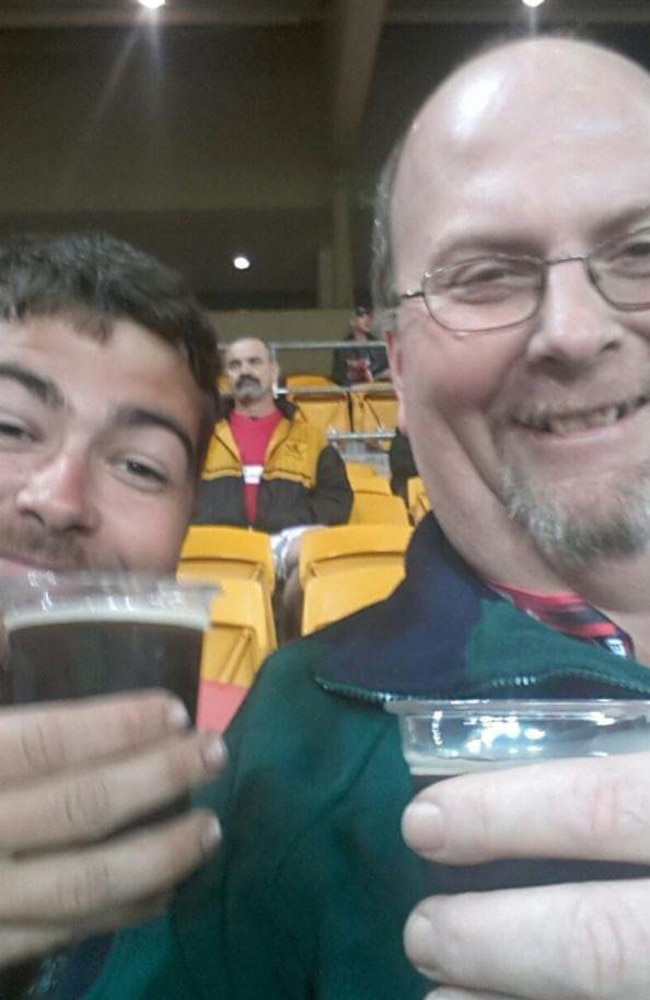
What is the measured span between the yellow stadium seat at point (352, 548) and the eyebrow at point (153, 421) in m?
1.51

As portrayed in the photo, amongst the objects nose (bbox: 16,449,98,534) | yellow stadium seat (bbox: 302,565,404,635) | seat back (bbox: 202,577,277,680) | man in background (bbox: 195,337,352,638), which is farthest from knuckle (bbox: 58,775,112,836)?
man in background (bbox: 195,337,352,638)

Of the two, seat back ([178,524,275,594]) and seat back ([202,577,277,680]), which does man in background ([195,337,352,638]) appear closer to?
seat back ([178,524,275,594])

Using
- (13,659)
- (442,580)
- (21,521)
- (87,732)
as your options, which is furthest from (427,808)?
(21,521)

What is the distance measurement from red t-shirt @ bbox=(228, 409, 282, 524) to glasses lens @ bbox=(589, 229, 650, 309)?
9.02ft

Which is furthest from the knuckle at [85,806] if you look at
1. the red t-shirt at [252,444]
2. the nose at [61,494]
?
the red t-shirt at [252,444]

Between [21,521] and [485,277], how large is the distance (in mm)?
466

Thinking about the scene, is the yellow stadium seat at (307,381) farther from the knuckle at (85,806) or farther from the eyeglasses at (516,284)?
the knuckle at (85,806)

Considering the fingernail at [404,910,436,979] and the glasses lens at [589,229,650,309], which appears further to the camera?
the glasses lens at [589,229,650,309]

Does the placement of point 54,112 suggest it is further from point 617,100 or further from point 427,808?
point 427,808

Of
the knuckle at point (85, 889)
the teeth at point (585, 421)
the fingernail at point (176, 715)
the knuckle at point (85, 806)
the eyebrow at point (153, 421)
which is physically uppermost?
the eyebrow at point (153, 421)

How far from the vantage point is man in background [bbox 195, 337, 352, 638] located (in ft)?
11.7

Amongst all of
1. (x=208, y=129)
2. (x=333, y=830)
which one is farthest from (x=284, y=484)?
(x=208, y=129)

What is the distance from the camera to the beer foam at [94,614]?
24.2 inches

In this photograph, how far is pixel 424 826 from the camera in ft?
1.62
